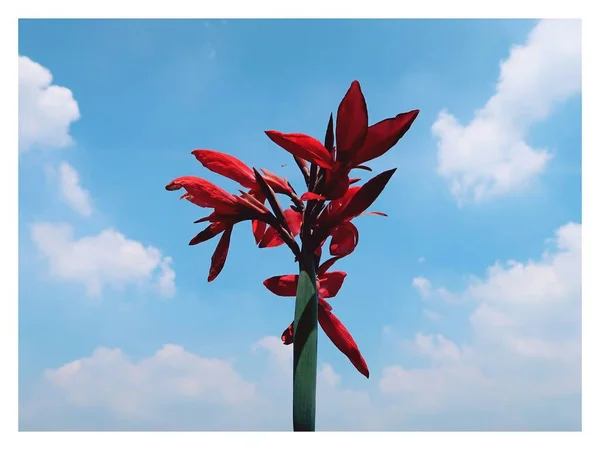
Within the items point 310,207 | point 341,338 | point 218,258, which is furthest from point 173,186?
point 341,338

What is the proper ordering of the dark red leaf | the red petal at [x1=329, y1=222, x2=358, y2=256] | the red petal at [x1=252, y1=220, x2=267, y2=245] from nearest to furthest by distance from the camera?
1. the dark red leaf
2. the red petal at [x1=329, y1=222, x2=358, y2=256]
3. the red petal at [x1=252, y1=220, x2=267, y2=245]

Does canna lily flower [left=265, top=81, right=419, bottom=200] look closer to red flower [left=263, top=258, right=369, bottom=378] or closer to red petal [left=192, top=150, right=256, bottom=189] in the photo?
red petal [left=192, top=150, right=256, bottom=189]

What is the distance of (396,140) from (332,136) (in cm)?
14

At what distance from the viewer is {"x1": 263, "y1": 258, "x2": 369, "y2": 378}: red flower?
1.29 meters

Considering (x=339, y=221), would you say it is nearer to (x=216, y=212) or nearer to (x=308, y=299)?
(x=308, y=299)

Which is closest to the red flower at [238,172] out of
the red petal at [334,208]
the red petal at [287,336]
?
the red petal at [334,208]

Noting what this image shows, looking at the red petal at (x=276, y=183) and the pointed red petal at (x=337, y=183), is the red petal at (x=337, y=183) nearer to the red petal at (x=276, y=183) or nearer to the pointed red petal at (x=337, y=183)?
the pointed red petal at (x=337, y=183)

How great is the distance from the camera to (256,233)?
1433 millimetres

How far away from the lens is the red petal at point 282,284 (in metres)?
1.37

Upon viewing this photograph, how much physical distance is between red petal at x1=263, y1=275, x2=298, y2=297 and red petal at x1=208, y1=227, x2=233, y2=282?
4.9 inches

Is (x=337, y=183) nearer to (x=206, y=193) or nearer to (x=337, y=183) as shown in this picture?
(x=337, y=183)

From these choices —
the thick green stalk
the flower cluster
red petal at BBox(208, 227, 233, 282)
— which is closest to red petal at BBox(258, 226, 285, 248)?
the flower cluster

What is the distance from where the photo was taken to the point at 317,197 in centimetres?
114

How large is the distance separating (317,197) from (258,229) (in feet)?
1.07
